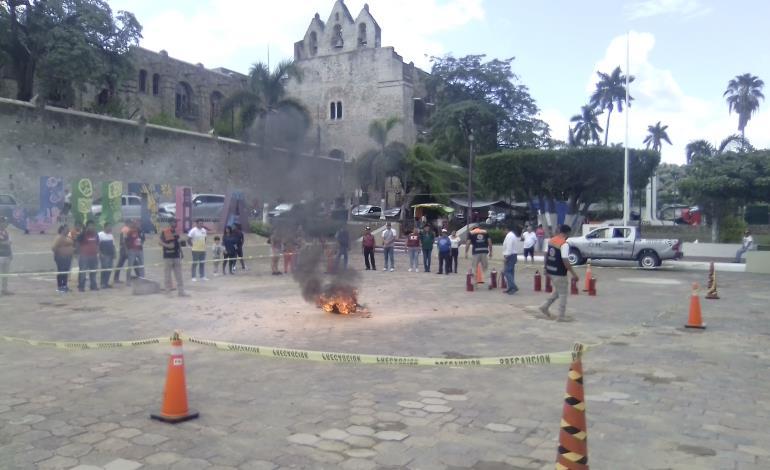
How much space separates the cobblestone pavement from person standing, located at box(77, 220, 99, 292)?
2.94m

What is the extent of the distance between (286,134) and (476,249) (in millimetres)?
6481

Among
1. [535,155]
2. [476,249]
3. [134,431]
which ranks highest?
[535,155]

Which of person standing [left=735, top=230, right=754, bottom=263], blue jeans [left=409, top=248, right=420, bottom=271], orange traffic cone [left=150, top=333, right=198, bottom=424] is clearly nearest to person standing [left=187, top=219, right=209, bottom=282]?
blue jeans [left=409, top=248, right=420, bottom=271]

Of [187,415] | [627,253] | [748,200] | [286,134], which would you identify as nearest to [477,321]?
[286,134]

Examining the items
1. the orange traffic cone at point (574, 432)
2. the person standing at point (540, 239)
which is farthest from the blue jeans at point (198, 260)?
the person standing at point (540, 239)

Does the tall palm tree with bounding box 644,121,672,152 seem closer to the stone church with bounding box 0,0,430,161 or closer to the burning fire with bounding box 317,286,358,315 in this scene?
the stone church with bounding box 0,0,430,161

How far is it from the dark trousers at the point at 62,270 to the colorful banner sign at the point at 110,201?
25.7ft

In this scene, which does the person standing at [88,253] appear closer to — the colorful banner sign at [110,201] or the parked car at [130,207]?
the colorful banner sign at [110,201]

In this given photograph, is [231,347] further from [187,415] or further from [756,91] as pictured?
[756,91]

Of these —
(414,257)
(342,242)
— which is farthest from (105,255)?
(414,257)

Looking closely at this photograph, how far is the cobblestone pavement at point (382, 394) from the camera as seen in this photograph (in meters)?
5.00

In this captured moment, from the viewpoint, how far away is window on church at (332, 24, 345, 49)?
193 ft

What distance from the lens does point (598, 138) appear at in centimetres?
6284

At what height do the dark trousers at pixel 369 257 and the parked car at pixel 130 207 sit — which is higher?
the parked car at pixel 130 207
